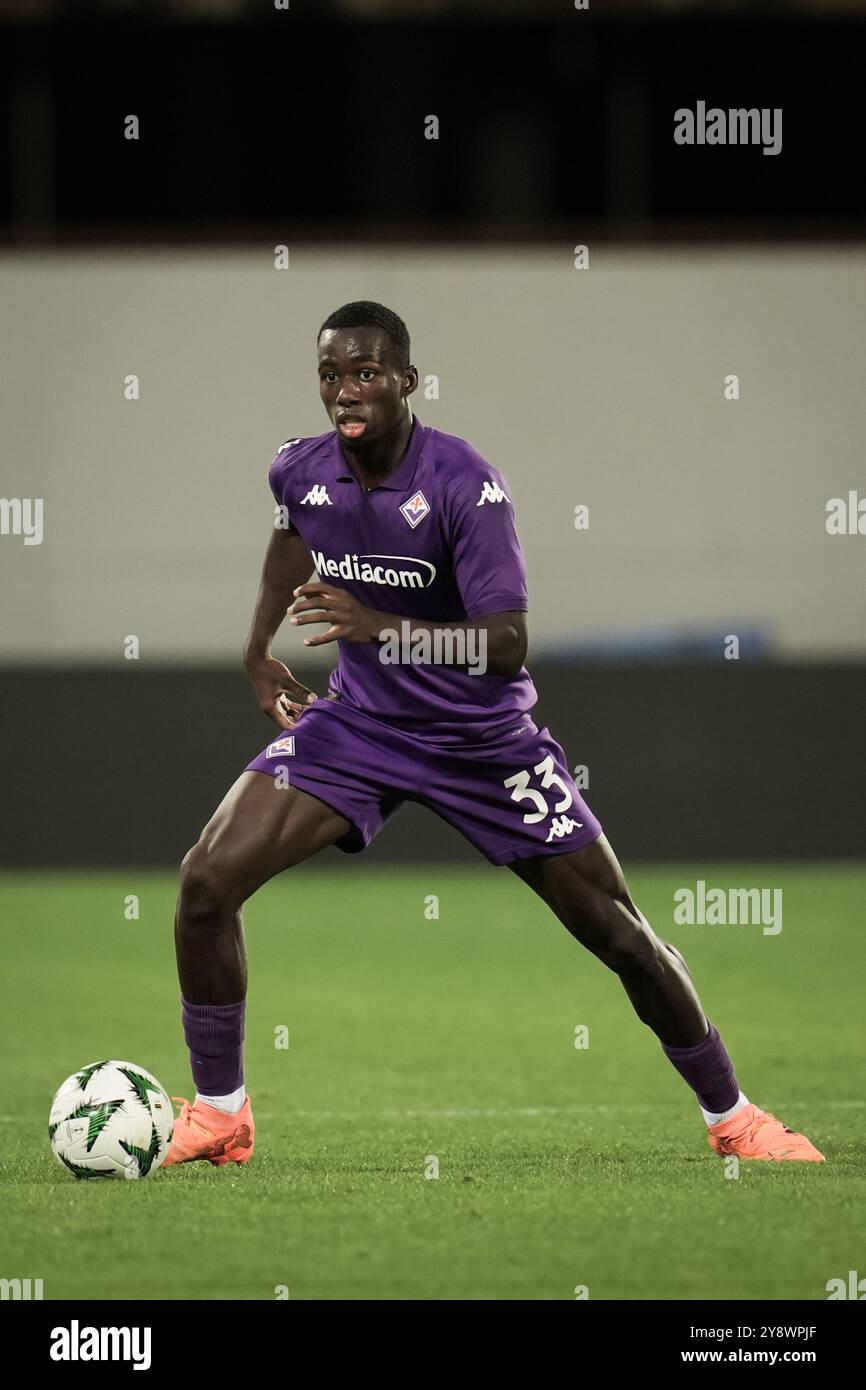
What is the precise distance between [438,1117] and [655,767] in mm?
7267

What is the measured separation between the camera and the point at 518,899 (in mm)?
12008

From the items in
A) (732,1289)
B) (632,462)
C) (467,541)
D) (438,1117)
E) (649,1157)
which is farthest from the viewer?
(632,462)

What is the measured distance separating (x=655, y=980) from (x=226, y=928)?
1144mm

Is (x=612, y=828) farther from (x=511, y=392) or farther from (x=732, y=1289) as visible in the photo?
(x=732, y=1289)

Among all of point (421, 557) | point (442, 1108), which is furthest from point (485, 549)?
point (442, 1108)

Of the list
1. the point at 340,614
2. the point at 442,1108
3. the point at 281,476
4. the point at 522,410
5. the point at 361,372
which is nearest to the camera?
the point at 340,614

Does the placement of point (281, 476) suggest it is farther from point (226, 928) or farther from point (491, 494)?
point (226, 928)

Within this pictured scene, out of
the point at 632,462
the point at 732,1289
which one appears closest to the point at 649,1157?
the point at 732,1289

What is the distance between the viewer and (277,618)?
5.60 meters

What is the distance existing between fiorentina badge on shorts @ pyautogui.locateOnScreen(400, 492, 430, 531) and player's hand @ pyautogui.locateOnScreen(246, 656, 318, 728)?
0.69m

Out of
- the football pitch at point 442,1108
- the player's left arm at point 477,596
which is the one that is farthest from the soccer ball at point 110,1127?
the player's left arm at point 477,596

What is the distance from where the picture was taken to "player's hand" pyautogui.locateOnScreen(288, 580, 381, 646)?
15.6 ft

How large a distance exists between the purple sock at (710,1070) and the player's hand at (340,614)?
1.42m

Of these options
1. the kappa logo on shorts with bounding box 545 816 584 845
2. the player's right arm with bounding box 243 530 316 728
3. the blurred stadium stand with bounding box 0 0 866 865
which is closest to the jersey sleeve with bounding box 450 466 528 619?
the kappa logo on shorts with bounding box 545 816 584 845
